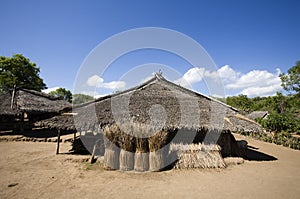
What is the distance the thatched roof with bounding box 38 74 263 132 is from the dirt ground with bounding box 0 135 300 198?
6.37ft

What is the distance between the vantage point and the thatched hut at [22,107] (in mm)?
15020

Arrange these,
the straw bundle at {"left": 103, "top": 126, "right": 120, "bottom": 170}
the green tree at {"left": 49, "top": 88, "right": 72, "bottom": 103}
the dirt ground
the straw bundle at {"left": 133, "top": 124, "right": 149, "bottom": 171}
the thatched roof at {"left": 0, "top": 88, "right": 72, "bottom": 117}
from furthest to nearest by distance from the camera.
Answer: the green tree at {"left": 49, "top": 88, "right": 72, "bottom": 103} → the thatched roof at {"left": 0, "top": 88, "right": 72, "bottom": 117} → the straw bundle at {"left": 103, "top": 126, "right": 120, "bottom": 170} → the straw bundle at {"left": 133, "top": 124, "right": 149, "bottom": 171} → the dirt ground

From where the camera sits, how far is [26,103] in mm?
15359

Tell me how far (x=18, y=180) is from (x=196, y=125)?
7.40 meters

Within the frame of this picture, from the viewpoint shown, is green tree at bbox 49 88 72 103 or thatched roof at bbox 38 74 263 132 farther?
green tree at bbox 49 88 72 103

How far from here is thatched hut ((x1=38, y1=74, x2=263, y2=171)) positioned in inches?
295

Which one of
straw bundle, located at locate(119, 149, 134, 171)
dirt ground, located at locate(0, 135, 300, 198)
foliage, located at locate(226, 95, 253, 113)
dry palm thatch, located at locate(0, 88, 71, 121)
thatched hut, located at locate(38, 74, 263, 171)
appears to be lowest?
dirt ground, located at locate(0, 135, 300, 198)

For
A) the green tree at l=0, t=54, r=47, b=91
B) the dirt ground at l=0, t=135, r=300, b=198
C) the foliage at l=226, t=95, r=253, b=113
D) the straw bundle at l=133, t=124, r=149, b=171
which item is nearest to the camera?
the dirt ground at l=0, t=135, r=300, b=198

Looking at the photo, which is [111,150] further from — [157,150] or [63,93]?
[63,93]

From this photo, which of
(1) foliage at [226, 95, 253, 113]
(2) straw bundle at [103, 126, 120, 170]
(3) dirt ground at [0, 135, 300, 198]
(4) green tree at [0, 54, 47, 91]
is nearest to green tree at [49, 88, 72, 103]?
(4) green tree at [0, 54, 47, 91]

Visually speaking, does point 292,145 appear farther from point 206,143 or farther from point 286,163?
point 206,143

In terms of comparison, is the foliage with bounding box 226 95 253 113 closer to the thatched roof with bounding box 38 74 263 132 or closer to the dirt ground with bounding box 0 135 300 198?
the thatched roof with bounding box 38 74 263 132

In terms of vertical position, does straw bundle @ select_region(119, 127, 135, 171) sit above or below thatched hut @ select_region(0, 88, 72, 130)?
below

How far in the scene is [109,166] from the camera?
24.5 ft
